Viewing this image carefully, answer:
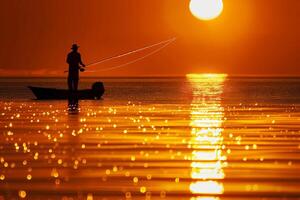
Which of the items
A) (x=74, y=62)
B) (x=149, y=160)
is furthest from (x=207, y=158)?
(x=74, y=62)

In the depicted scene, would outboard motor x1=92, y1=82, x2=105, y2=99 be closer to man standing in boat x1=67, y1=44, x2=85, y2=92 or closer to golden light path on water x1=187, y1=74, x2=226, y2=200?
man standing in boat x1=67, y1=44, x2=85, y2=92

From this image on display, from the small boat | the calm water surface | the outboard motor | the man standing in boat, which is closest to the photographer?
the calm water surface

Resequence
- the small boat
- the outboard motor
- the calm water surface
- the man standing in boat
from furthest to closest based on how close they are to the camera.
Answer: the outboard motor < the small boat < the man standing in boat < the calm water surface

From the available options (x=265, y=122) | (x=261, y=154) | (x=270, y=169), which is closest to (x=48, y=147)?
(x=261, y=154)

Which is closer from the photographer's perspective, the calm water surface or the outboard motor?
the calm water surface

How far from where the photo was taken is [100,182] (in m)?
7.79

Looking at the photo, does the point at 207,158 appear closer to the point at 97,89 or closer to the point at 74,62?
the point at 74,62

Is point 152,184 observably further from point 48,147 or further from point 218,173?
point 48,147

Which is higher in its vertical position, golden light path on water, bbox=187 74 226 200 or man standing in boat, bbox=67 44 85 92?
man standing in boat, bbox=67 44 85 92

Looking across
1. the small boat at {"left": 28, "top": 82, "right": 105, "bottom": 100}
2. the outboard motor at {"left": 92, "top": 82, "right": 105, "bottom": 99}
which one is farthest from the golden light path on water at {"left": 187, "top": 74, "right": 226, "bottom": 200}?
the outboard motor at {"left": 92, "top": 82, "right": 105, "bottom": 99}

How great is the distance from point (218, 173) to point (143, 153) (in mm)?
2045

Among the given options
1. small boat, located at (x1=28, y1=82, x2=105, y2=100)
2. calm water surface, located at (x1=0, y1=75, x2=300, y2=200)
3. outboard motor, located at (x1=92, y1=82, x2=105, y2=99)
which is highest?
outboard motor, located at (x1=92, y1=82, x2=105, y2=99)

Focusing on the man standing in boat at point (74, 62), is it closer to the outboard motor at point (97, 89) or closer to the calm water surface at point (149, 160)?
the outboard motor at point (97, 89)

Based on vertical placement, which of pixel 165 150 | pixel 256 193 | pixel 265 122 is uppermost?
pixel 265 122
